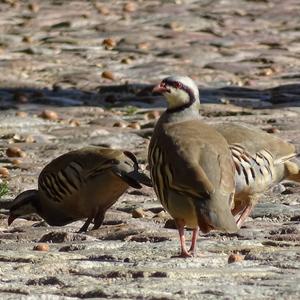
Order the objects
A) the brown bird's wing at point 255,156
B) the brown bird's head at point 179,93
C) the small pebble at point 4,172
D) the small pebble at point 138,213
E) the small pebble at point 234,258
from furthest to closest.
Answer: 1. the small pebble at point 4,172
2. the small pebble at point 138,213
3. the brown bird's wing at point 255,156
4. the brown bird's head at point 179,93
5. the small pebble at point 234,258

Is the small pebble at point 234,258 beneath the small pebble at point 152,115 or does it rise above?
above

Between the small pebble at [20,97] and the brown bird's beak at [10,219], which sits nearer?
the brown bird's beak at [10,219]

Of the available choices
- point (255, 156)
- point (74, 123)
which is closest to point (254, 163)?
point (255, 156)

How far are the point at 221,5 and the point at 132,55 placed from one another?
4.07 m

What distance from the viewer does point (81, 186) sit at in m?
7.65

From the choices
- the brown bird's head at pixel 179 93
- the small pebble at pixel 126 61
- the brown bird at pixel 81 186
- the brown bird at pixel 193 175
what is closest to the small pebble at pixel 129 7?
the small pebble at pixel 126 61

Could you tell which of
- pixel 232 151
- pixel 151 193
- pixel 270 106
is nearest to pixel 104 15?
pixel 270 106

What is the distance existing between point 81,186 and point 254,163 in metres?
1.27

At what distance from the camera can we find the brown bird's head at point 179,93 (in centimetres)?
649

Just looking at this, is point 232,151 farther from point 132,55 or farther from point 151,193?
point 132,55

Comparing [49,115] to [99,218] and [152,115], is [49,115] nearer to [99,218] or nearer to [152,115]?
[152,115]

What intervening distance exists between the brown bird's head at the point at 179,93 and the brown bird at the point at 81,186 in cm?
87

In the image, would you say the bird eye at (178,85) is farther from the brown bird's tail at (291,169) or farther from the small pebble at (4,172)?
the small pebble at (4,172)

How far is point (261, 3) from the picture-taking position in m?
18.5
